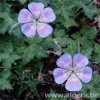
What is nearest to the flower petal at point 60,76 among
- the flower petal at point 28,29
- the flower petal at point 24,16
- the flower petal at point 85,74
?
the flower petal at point 85,74

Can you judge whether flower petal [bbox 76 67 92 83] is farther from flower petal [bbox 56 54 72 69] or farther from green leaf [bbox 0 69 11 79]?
green leaf [bbox 0 69 11 79]

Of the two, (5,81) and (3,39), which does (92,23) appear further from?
(5,81)

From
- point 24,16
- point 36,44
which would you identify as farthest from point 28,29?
point 36,44

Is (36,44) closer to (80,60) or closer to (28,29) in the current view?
(28,29)

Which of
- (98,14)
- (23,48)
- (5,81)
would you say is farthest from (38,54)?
(98,14)

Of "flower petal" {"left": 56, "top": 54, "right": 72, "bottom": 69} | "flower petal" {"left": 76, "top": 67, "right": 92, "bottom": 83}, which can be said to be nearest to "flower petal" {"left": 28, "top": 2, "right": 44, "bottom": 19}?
"flower petal" {"left": 56, "top": 54, "right": 72, "bottom": 69}

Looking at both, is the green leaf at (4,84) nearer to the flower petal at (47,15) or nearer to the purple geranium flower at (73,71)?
the purple geranium flower at (73,71)

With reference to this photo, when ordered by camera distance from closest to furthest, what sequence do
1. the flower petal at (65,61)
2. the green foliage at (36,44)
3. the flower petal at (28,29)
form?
the flower petal at (65,61)
the flower petal at (28,29)
the green foliage at (36,44)
